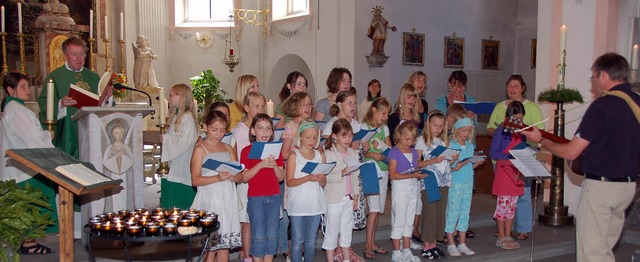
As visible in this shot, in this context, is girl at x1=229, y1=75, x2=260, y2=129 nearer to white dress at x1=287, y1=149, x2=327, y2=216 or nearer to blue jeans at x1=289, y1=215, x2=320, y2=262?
white dress at x1=287, y1=149, x2=327, y2=216

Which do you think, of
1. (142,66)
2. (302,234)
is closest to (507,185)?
(302,234)

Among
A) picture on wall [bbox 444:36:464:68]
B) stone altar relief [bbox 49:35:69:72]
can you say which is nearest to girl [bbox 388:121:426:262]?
stone altar relief [bbox 49:35:69:72]

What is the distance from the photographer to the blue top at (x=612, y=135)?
189 inches

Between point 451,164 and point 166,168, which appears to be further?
point 166,168

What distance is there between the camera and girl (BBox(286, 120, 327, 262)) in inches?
212

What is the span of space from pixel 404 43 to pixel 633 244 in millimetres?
6668

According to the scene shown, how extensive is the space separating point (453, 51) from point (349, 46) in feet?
9.09

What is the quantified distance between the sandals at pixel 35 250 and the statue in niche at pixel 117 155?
3.21 feet

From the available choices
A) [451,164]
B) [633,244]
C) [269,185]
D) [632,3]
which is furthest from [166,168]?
[632,3]

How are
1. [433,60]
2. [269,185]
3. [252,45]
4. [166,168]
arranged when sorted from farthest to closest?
1. [252,45]
2. [433,60]
3. [166,168]
4. [269,185]

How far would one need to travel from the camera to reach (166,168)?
24.2ft

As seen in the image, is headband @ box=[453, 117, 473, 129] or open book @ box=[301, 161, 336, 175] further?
headband @ box=[453, 117, 473, 129]

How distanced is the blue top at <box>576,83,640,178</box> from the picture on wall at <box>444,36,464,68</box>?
928 cm

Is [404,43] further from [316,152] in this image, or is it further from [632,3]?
[316,152]
